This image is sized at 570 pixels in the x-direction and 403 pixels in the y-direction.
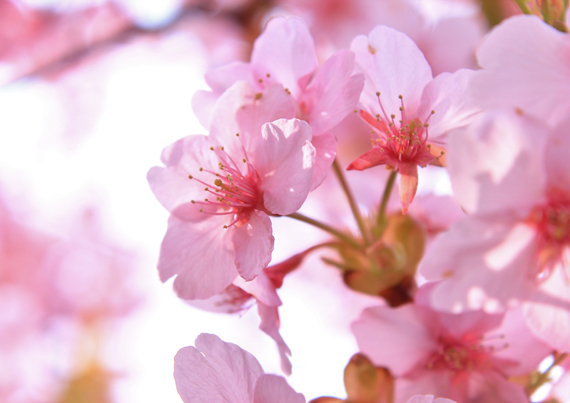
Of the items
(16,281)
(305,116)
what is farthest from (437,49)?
(16,281)

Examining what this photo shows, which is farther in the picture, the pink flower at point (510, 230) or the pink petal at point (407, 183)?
the pink petal at point (407, 183)

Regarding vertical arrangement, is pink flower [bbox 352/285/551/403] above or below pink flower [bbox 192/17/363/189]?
below

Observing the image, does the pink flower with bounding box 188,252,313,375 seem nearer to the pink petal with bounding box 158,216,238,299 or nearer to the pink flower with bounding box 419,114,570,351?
the pink petal with bounding box 158,216,238,299

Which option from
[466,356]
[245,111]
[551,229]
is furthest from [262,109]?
[466,356]

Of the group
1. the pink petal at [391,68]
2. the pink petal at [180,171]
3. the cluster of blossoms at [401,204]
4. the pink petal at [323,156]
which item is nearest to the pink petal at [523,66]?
the cluster of blossoms at [401,204]

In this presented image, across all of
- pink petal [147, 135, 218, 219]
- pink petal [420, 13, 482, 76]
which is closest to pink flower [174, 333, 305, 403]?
pink petal [147, 135, 218, 219]

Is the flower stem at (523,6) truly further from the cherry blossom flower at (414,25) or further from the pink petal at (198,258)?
the cherry blossom flower at (414,25)

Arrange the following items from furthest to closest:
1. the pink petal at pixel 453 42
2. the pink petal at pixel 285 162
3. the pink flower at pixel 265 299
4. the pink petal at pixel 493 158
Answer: the pink petal at pixel 453 42 < the pink flower at pixel 265 299 < the pink petal at pixel 285 162 < the pink petal at pixel 493 158
